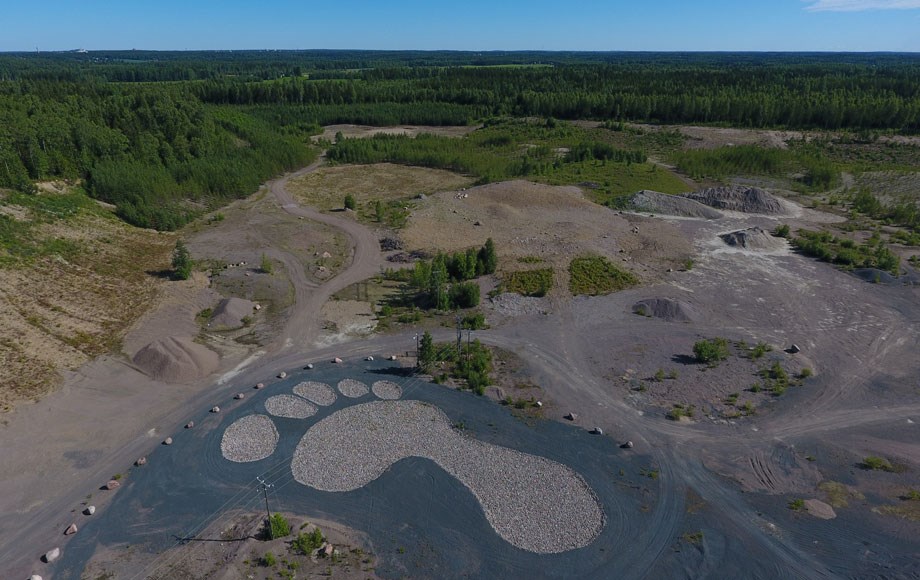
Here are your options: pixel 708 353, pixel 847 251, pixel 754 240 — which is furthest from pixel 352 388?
pixel 847 251

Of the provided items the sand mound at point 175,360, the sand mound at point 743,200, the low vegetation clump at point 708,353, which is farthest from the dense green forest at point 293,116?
the low vegetation clump at point 708,353

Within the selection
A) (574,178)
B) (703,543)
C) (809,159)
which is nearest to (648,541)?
(703,543)

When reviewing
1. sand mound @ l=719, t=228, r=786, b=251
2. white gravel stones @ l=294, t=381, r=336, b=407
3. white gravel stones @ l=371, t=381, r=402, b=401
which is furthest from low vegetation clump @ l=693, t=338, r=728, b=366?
white gravel stones @ l=294, t=381, r=336, b=407

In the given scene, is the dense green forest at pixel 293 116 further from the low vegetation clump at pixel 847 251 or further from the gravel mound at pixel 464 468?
the gravel mound at pixel 464 468

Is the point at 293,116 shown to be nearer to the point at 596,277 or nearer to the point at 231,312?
the point at 231,312

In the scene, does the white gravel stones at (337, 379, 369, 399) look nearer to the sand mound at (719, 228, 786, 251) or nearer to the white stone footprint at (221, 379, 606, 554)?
the white stone footprint at (221, 379, 606, 554)

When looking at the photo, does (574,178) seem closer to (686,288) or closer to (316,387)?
(686,288)

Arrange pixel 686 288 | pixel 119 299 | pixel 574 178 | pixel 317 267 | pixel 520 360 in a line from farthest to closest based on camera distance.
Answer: pixel 574 178
pixel 317 267
pixel 686 288
pixel 119 299
pixel 520 360
